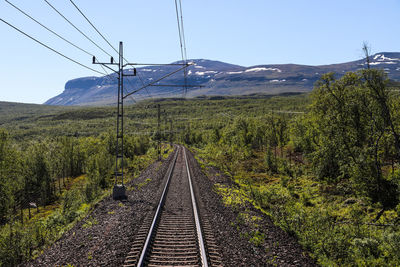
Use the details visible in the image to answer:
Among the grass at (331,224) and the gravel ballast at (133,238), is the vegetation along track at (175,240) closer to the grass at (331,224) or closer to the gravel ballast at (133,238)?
the gravel ballast at (133,238)

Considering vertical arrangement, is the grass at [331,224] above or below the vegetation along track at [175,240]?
below

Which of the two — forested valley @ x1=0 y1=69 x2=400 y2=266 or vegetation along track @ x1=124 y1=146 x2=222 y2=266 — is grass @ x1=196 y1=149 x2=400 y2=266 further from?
vegetation along track @ x1=124 y1=146 x2=222 y2=266

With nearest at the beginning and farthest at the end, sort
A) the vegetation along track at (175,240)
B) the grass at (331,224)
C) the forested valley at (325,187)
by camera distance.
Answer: the vegetation along track at (175,240)
the grass at (331,224)
the forested valley at (325,187)

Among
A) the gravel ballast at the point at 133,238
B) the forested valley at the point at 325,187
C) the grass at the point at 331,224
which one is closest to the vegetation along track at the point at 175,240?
the gravel ballast at the point at 133,238

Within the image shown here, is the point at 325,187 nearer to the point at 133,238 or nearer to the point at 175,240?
the point at 175,240

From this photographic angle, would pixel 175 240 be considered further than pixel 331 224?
No

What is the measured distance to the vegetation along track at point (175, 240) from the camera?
26.5 feet

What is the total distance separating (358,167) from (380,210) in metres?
3.35

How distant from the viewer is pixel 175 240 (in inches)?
384

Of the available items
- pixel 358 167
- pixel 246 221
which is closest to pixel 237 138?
pixel 358 167

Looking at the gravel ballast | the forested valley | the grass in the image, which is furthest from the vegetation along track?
the forested valley

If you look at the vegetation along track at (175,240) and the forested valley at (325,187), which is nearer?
the vegetation along track at (175,240)

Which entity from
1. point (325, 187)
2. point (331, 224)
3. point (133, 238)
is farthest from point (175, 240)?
point (325, 187)

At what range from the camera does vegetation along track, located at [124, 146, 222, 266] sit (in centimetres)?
806
